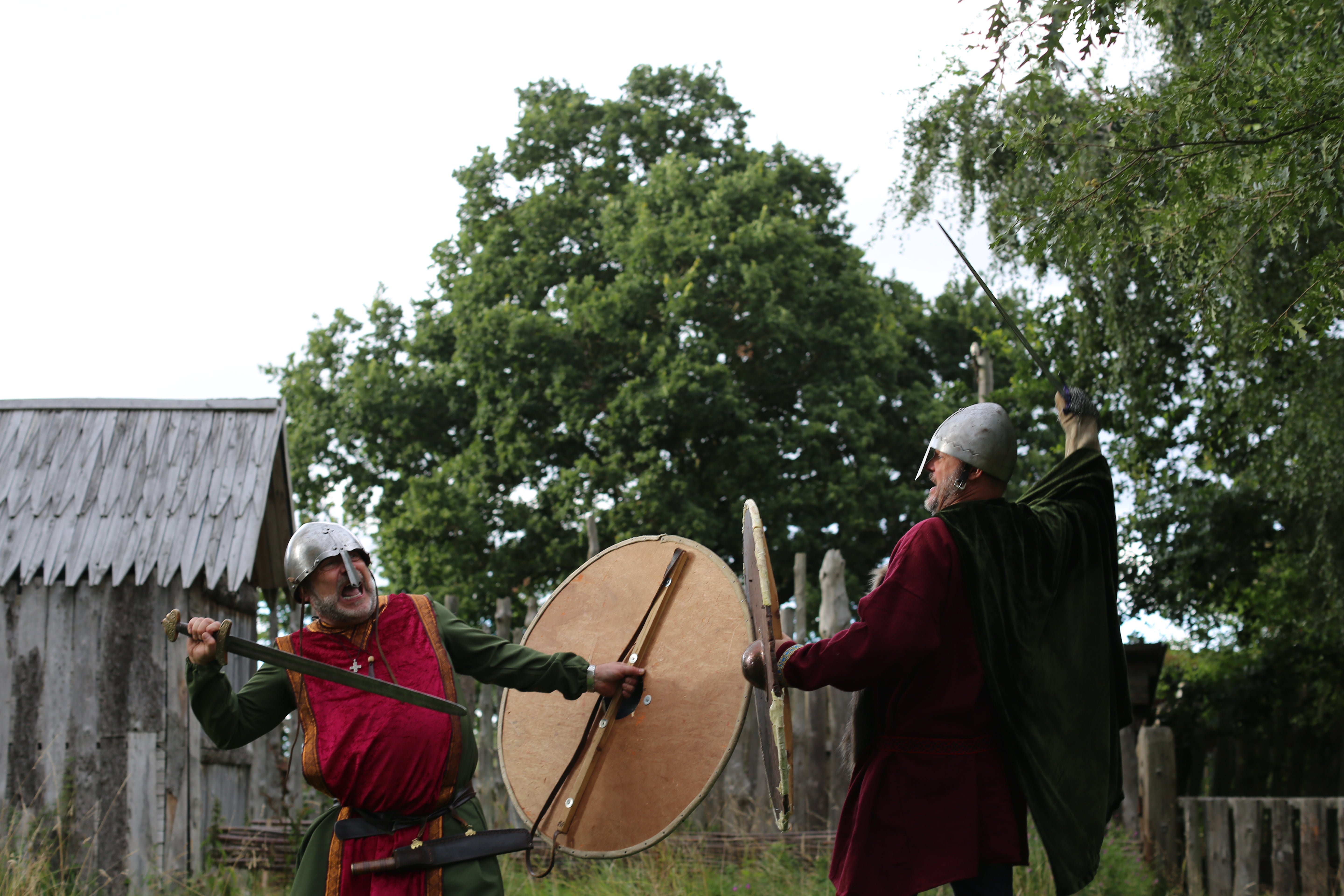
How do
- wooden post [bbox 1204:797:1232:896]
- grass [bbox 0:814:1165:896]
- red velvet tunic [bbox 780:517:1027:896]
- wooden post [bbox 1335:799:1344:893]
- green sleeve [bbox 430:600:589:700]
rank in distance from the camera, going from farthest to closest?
wooden post [bbox 1204:797:1232:896] < wooden post [bbox 1335:799:1344:893] < grass [bbox 0:814:1165:896] < green sleeve [bbox 430:600:589:700] < red velvet tunic [bbox 780:517:1027:896]

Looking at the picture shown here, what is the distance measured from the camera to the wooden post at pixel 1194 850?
647cm

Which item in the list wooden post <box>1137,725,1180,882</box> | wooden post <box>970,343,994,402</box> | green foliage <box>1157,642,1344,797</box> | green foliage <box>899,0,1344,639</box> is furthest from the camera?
wooden post <box>970,343,994,402</box>

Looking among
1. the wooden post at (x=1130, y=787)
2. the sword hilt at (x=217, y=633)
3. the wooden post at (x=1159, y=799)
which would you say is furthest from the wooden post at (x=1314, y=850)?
→ the sword hilt at (x=217, y=633)

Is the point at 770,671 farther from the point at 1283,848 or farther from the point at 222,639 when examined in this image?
the point at 1283,848

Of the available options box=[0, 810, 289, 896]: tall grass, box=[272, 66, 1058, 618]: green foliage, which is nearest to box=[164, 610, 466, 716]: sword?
box=[0, 810, 289, 896]: tall grass

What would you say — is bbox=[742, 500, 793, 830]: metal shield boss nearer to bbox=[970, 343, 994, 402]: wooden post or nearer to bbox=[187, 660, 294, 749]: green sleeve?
bbox=[187, 660, 294, 749]: green sleeve

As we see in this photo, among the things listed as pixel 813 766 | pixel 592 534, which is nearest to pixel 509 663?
pixel 813 766

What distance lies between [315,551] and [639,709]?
94 centimetres

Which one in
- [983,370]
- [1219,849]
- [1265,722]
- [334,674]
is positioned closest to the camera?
[334,674]

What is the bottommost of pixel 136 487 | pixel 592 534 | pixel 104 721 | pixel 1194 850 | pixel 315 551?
pixel 1194 850

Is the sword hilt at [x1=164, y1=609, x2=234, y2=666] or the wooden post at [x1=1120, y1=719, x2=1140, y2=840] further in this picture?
the wooden post at [x1=1120, y1=719, x2=1140, y2=840]

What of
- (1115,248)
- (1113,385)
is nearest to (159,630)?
(1115,248)

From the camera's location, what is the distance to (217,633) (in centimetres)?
286

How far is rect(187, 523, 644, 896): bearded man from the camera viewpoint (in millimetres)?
2943
